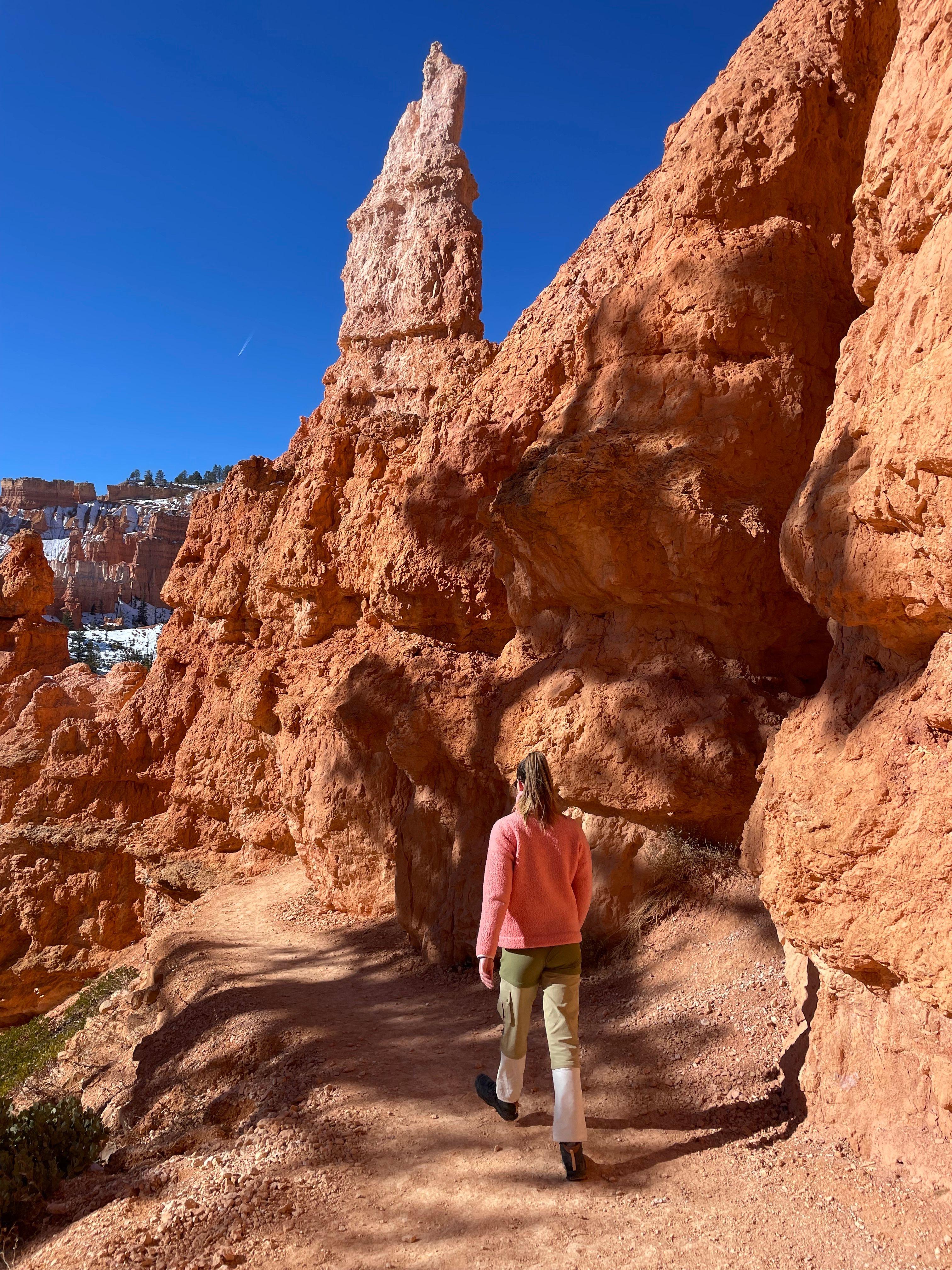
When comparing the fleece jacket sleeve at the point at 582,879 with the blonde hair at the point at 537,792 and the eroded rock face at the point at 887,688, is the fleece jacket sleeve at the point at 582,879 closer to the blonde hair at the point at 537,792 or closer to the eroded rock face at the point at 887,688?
the blonde hair at the point at 537,792

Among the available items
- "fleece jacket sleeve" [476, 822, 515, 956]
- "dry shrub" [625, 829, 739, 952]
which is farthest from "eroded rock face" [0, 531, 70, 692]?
"fleece jacket sleeve" [476, 822, 515, 956]

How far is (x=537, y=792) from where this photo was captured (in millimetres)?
3521

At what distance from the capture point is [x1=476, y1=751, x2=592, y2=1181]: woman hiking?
3.43 meters

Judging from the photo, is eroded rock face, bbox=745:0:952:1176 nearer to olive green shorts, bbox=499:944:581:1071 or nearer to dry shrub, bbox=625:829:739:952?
olive green shorts, bbox=499:944:581:1071

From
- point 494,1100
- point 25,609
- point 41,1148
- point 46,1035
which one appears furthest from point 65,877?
point 494,1100

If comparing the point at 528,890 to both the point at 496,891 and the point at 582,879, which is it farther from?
the point at 582,879

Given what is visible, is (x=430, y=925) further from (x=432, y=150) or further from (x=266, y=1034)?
(x=432, y=150)

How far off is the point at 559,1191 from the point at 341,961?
4.42 meters

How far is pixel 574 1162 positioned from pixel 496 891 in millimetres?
1035

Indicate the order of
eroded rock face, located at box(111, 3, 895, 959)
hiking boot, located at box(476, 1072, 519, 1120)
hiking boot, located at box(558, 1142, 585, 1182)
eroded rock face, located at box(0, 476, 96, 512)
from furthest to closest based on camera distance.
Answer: eroded rock face, located at box(0, 476, 96, 512), eroded rock face, located at box(111, 3, 895, 959), hiking boot, located at box(476, 1072, 519, 1120), hiking boot, located at box(558, 1142, 585, 1182)

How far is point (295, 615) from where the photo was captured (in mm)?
10727

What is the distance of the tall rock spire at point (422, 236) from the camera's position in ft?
43.9

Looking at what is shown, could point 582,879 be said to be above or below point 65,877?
above

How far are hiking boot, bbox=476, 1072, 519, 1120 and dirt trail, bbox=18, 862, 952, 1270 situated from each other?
0.07 m
